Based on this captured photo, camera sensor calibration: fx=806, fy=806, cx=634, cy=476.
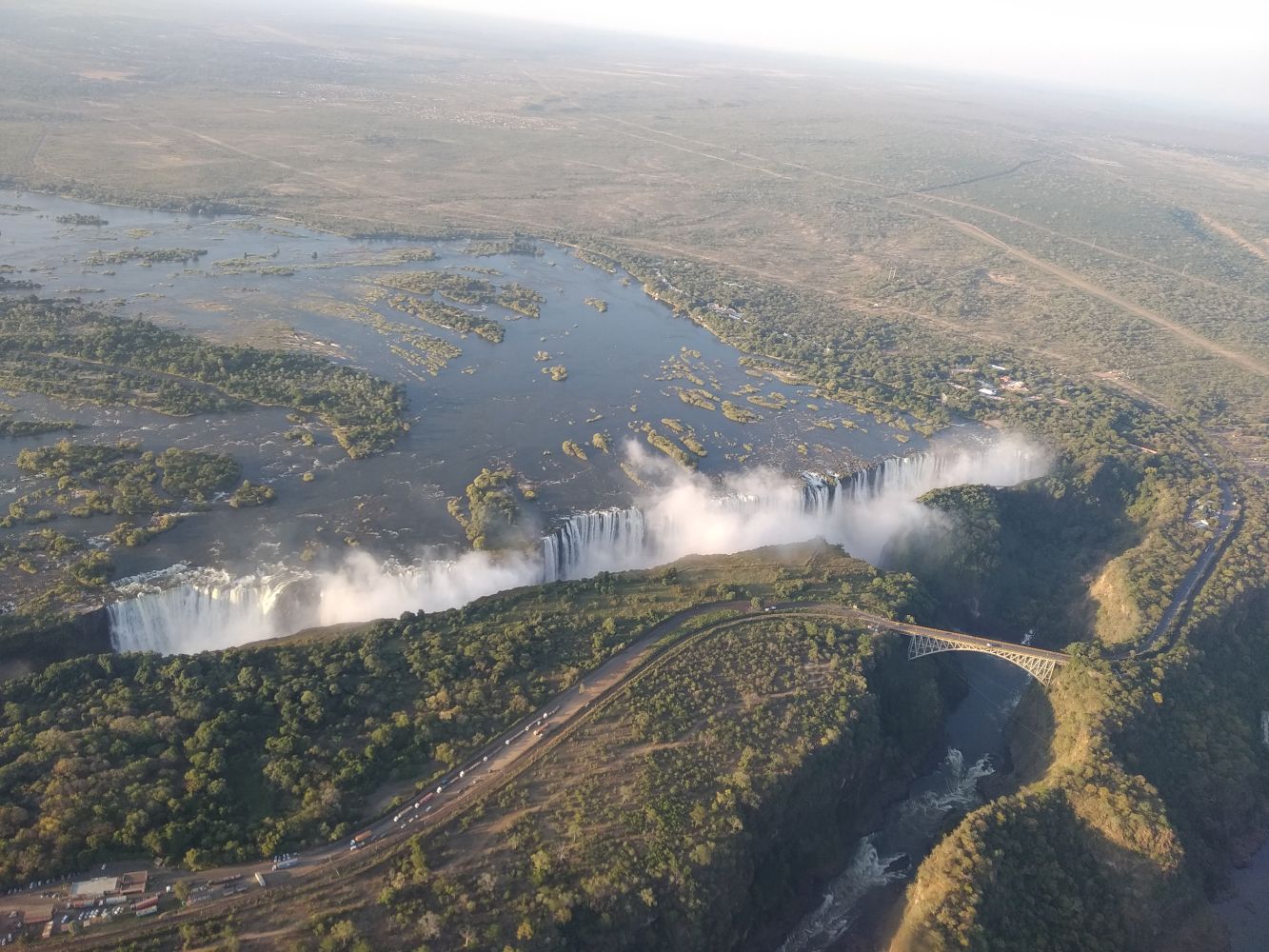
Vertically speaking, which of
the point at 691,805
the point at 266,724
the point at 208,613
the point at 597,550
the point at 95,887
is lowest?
the point at 597,550

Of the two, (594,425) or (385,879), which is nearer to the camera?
(385,879)

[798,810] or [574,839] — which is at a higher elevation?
[574,839]

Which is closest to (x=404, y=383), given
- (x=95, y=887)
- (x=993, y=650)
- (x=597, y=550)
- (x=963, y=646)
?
(x=597, y=550)

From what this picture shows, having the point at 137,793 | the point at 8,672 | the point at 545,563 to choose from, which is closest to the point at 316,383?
the point at 545,563

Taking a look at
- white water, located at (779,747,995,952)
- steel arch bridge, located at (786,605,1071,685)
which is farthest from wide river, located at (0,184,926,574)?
white water, located at (779,747,995,952)

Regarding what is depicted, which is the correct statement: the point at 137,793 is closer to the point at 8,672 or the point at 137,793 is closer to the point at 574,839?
the point at 8,672

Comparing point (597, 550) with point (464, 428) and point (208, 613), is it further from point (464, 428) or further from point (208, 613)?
point (208, 613)
